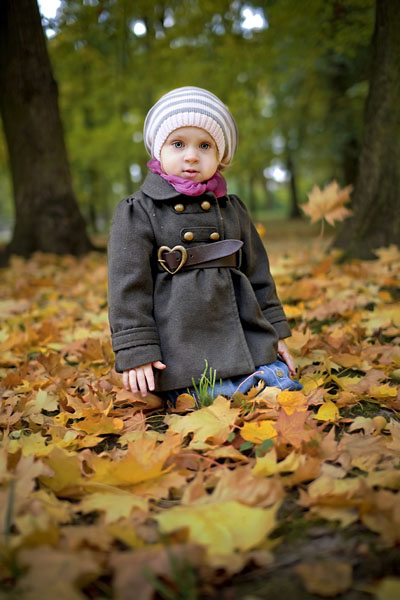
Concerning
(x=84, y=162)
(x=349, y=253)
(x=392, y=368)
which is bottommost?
(x=392, y=368)

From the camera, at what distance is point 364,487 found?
1080 mm

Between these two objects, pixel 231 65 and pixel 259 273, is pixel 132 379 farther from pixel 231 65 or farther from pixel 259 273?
pixel 231 65

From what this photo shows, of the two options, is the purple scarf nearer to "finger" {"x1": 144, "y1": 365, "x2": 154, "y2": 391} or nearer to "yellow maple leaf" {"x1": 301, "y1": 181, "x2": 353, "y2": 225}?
"finger" {"x1": 144, "y1": 365, "x2": 154, "y2": 391}

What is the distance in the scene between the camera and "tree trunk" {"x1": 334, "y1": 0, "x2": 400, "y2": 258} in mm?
3924

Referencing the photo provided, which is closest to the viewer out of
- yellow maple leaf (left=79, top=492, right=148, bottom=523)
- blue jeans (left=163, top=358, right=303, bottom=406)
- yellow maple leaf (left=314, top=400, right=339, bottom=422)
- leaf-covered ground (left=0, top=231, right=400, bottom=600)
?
leaf-covered ground (left=0, top=231, right=400, bottom=600)

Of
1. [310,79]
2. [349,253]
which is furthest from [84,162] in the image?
[349,253]

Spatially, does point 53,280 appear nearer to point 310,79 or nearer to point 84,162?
point 310,79

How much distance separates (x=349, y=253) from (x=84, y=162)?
12.4m

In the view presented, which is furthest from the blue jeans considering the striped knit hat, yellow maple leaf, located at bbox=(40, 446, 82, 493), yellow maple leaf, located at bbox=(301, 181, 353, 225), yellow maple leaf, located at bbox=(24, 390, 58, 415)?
yellow maple leaf, located at bbox=(301, 181, 353, 225)

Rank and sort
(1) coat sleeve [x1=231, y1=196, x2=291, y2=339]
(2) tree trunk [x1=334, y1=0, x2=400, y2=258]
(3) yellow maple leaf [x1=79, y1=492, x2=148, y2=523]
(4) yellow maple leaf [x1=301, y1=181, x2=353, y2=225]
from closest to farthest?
(3) yellow maple leaf [x1=79, y1=492, x2=148, y2=523] < (1) coat sleeve [x1=231, y1=196, x2=291, y2=339] < (4) yellow maple leaf [x1=301, y1=181, x2=353, y2=225] < (2) tree trunk [x1=334, y1=0, x2=400, y2=258]

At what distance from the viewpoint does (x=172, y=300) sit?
177cm

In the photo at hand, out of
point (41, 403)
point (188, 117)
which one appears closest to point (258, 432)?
point (41, 403)

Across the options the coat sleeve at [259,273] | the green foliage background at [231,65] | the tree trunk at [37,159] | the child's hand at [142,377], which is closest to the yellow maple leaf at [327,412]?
the coat sleeve at [259,273]

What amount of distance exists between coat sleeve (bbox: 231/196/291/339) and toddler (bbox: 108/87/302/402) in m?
0.12
